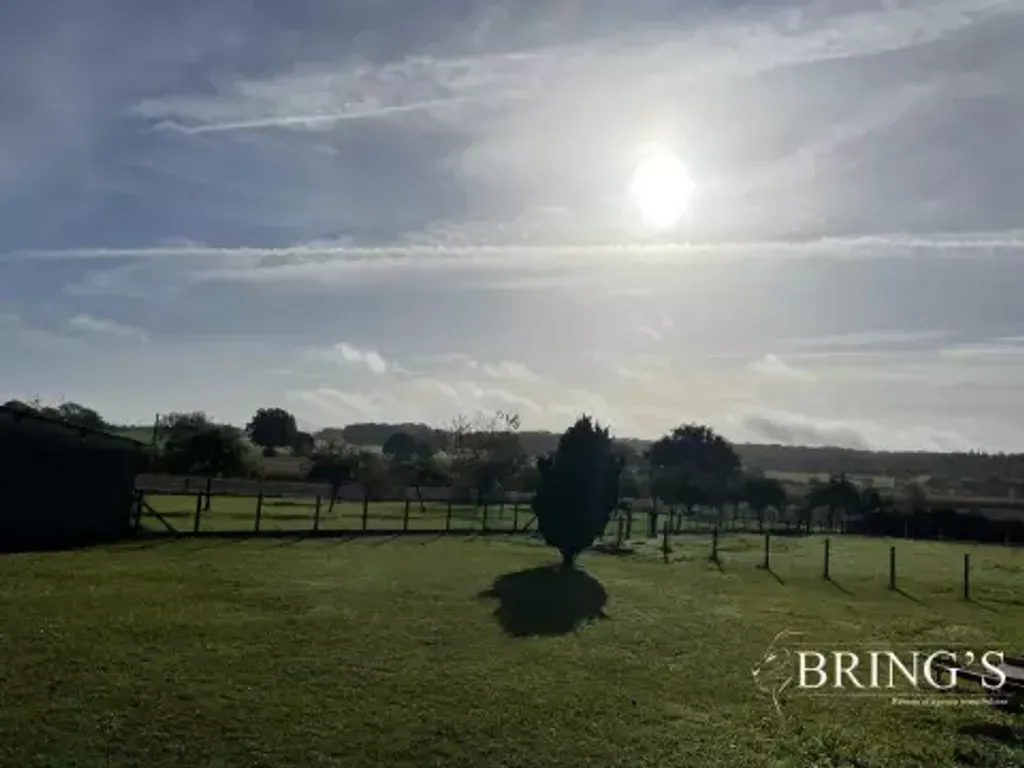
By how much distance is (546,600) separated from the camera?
18.2 meters

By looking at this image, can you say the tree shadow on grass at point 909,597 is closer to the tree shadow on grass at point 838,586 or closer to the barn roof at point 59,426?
the tree shadow on grass at point 838,586

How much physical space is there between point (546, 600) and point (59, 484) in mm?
15982

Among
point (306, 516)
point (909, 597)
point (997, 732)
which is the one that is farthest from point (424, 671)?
point (306, 516)

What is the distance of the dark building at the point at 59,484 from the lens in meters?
24.4

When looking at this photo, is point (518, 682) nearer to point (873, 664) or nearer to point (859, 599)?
point (873, 664)

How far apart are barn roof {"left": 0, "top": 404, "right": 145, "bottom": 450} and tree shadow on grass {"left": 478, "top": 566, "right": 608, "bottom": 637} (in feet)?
46.7

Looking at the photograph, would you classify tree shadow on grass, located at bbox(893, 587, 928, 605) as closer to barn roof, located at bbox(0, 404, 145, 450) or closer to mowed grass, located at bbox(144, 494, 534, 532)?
mowed grass, located at bbox(144, 494, 534, 532)

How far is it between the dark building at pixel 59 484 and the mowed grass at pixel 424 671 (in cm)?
405

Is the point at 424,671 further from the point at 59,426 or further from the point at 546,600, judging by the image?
the point at 59,426

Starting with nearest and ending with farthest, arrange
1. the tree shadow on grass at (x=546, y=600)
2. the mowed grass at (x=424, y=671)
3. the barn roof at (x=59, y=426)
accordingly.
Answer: the mowed grass at (x=424, y=671) → the tree shadow on grass at (x=546, y=600) → the barn roof at (x=59, y=426)

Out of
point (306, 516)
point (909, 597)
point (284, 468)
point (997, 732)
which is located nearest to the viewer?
point (997, 732)

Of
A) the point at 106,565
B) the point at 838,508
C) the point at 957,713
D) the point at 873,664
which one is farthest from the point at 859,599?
the point at 838,508

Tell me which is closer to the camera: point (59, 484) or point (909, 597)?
point (909, 597)

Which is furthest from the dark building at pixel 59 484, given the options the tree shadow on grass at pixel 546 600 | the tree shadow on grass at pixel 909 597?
the tree shadow on grass at pixel 909 597
